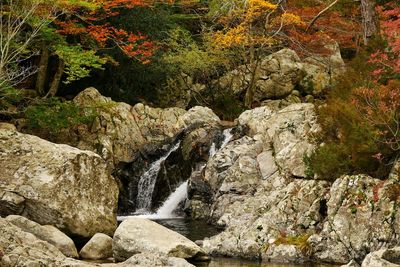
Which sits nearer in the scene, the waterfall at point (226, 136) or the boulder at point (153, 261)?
the boulder at point (153, 261)

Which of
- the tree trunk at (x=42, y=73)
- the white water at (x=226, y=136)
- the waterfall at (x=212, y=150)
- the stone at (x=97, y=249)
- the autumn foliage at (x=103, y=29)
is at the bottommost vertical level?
the stone at (x=97, y=249)

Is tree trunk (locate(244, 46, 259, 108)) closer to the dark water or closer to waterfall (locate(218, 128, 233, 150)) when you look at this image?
waterfall (locate(218, 128, 233, 150))

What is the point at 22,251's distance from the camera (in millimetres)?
10734

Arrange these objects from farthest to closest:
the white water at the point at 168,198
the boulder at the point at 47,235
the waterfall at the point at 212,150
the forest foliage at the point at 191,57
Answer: the waterfall at the point at 212,150, the white water at the point at 168,198, the forest foliage at the point at 191,57, the boulder at the point at 47,235

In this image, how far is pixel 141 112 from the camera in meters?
27.1

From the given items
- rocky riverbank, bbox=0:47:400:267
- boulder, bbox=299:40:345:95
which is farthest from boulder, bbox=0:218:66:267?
boulder, bbox=299:40:345:95

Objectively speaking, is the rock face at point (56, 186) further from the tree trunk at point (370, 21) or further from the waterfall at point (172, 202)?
the tree trunk at point (370, 21)

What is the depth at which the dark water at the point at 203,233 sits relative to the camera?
13.5 m

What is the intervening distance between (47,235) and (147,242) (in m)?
2.45

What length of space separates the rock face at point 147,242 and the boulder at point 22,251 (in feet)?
7.35

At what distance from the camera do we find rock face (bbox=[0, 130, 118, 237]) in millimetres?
15539

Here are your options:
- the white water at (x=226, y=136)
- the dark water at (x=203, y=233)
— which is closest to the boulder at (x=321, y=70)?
the white water at (x=226, y=136)

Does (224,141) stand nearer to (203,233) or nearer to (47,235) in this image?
(203,233)

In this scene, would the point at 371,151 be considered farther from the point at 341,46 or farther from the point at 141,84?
the point at 341,46
